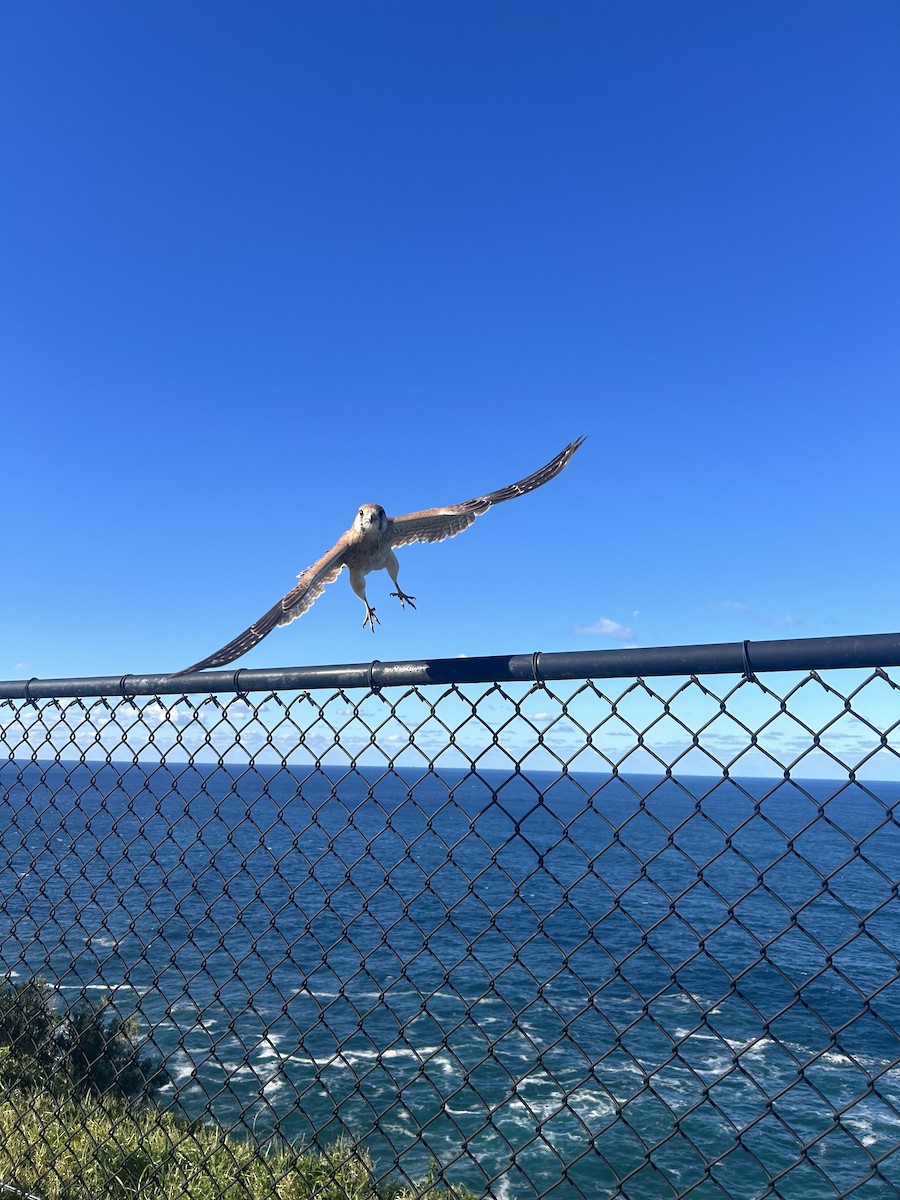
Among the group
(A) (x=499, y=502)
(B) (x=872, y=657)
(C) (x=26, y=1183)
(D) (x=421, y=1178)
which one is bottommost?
(D) (x=421, y=1178)

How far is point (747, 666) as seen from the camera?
228cm

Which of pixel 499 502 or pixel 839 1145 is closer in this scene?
pixel 499 502

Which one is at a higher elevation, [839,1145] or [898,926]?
[839,1145]

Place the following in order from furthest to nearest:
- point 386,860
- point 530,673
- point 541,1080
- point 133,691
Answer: point 386,860 < point 541,1080 < point 133,691 < point 530,673

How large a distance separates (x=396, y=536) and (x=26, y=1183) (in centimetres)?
371

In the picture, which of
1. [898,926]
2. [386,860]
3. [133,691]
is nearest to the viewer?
[133,691]

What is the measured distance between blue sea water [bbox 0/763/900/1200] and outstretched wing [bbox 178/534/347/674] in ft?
1.42

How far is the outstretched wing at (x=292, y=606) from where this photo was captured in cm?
255

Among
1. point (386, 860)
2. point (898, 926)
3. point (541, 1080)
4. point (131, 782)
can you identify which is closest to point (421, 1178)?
point (541, 1080)

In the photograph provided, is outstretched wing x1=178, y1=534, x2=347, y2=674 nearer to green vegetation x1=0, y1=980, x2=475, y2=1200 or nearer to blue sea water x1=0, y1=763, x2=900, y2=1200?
blue sea water x1=0, y1=763, x2=900, y2=1200

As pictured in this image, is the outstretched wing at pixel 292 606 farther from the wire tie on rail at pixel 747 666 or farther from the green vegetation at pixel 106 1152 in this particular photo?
the green vegetation at pixel 106 1152

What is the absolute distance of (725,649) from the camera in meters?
2.31

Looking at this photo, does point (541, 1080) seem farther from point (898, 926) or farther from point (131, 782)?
point (131, 782)

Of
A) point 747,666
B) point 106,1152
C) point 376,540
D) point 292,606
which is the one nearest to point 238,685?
point 292,606
